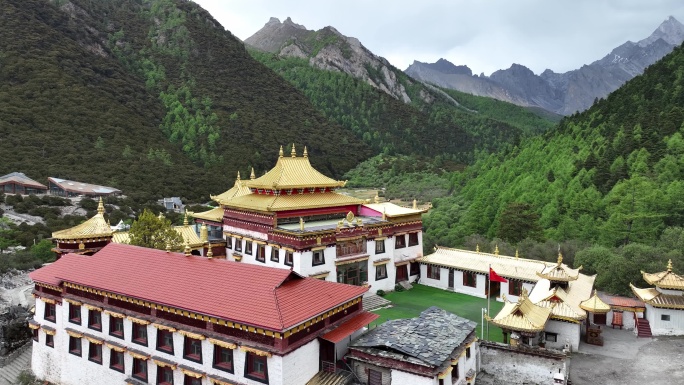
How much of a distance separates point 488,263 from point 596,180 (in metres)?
20.0

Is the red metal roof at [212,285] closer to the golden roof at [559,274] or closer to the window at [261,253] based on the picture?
the window at [261,253]

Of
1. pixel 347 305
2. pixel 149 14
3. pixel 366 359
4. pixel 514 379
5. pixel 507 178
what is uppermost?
pixel 149 14

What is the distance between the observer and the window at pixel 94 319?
59.7ft

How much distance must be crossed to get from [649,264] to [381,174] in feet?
249

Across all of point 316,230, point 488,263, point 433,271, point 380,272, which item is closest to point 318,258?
point 316,230

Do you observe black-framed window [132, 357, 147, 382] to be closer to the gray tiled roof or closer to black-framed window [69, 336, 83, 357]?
black-framed window [69, 336, 83, 357]

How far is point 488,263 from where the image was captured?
2798 cm

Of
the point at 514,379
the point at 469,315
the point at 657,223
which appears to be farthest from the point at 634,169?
the point at 514,379

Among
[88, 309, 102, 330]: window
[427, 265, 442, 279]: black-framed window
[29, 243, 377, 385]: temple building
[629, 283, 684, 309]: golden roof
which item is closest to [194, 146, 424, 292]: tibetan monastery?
[427, 265, 442, 279]: black-framed window

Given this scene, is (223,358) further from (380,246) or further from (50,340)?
(380,246)

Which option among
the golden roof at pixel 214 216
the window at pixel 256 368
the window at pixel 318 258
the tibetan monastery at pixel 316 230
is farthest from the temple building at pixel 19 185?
the window at pixel 256 368

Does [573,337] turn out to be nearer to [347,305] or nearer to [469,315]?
[469,315]

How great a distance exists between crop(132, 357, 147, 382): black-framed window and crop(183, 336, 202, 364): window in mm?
2356

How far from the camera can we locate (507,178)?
55469mm
